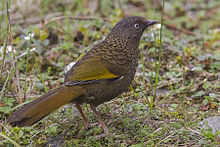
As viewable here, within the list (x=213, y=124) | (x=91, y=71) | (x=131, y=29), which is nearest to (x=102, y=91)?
(x=91, y=71)

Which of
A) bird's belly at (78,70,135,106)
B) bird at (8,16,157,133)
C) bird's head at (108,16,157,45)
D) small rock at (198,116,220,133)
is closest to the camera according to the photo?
bird at (8,16,157,133)

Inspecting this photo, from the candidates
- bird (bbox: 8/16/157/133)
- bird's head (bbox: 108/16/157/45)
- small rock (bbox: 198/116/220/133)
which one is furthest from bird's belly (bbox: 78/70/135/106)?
small rock (bbox: 198/116/220/133)

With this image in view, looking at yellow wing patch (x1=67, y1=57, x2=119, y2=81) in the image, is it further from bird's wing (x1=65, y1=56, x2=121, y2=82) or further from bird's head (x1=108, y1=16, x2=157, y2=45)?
bird's head (x1=108, y1=16, x2=157, y2=45)

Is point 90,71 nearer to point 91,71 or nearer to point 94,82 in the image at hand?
point 91,71

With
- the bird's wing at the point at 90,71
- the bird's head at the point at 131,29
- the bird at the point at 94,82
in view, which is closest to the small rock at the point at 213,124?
the bird at the point at 94,82

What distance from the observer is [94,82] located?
11.2ft

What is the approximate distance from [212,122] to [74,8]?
5.30 m

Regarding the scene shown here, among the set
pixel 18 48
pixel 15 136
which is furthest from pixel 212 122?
pixel 18 48

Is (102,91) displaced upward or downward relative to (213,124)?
upward

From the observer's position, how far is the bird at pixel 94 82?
3074 mm

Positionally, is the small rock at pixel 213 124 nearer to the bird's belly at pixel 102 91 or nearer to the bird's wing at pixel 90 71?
the bird's belly at pixel 102 91

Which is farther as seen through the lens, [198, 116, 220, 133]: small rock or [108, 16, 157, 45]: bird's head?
[108, 16, 157, 45]: bird's head

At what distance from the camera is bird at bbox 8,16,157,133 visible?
10.1 feet

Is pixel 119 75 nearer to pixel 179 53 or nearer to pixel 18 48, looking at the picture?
pixel 179 53
